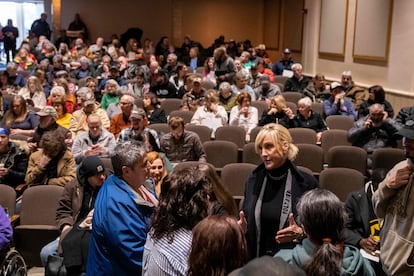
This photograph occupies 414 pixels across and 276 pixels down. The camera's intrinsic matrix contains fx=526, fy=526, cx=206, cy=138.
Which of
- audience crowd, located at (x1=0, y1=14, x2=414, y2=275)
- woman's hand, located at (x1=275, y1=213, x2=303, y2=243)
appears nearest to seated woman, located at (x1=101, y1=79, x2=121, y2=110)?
audience crowd, located at (x1=0, y1=14, x2=414, y2=275)

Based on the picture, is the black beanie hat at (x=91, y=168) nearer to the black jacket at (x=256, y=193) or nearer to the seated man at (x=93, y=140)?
the black jacket at (x=256, y=193)

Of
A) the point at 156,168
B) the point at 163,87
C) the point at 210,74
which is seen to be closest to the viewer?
the point at 156,168

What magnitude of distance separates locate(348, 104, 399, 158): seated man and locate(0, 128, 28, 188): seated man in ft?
11.7

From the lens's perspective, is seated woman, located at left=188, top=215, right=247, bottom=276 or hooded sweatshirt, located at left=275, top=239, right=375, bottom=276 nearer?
seated woman, located at left=188, top=215, right=247, bottom=276

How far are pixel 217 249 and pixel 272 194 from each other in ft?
3.92

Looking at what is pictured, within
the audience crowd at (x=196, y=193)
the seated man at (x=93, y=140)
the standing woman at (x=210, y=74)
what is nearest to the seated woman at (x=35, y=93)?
the audience crowd at (x=196, y=193)

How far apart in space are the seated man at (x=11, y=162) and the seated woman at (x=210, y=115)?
8.56 ft

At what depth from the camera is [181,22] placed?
1633 centimetres

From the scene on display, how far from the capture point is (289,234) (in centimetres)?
255

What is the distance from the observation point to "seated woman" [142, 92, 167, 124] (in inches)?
280

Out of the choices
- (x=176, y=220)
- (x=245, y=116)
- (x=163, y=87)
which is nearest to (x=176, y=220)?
(x=176, y=220)

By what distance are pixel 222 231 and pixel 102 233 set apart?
851mm

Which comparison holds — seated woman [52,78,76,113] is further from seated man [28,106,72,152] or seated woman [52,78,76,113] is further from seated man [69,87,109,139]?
seated man [28,106,72,152]

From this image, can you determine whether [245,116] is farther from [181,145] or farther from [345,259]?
[345,259]
